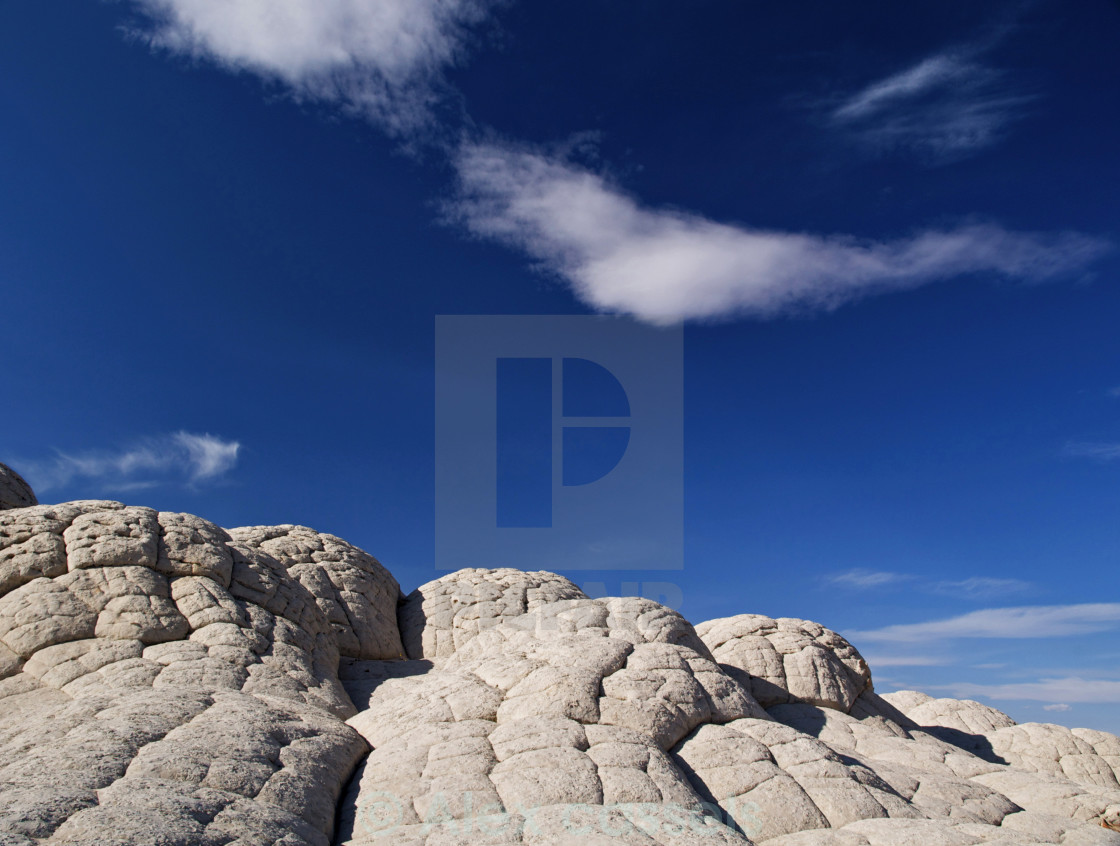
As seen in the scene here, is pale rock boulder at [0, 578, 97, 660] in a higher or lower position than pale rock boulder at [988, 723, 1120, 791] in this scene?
higher

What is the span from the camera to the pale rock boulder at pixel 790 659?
14703mm

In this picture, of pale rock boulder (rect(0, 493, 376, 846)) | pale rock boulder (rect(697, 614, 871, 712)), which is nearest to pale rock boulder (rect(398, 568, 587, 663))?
pale rock boulder (rect(0, 493, 376, 846))

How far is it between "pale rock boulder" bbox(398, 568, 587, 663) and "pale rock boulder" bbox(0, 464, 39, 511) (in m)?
8.59

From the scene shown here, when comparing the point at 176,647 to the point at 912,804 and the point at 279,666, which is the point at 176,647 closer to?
the point at 279,666

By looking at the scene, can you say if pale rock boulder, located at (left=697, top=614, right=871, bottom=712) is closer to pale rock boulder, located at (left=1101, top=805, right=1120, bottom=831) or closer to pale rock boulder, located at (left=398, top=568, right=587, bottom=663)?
pale rock boulder, located at (left=398, top=568, right=587, bottom=663)

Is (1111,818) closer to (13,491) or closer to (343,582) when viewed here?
(343,582)

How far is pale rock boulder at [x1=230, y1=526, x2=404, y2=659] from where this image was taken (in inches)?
604

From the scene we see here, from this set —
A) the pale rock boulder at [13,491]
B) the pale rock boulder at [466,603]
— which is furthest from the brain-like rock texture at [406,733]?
the pale rock boulder at [466,603]

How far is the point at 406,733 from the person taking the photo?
28.8 feet

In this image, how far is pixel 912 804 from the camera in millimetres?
8234

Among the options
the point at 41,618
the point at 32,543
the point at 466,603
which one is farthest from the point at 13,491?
the point at 466,603

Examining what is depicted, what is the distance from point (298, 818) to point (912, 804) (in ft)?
22.1

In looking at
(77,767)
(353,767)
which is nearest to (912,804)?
(353,767)

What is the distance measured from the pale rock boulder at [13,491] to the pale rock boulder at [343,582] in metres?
4.34
